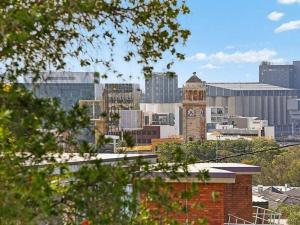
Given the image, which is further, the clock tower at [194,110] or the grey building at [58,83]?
the clock tower at [194,110]

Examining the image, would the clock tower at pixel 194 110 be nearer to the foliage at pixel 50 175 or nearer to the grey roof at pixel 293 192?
the grey roof at pixel 293 192

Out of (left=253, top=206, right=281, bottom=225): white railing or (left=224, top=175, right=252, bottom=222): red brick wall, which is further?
(left=224, top=175, right=252, bottom=222): red brick wall

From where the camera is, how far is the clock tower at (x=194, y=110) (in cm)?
11180

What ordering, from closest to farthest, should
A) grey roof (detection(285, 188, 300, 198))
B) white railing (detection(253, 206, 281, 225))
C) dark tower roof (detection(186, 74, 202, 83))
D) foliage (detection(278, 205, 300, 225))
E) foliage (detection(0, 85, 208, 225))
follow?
foliage (detection(0, 85, 208, 225)), white railing (detection(253, 206, 281, 225)), foliage (detection(278, 205, 300, 225)), grey roof (detection(285, 188, 300, 198)), dark tower roof (detection(186, 74, 202, 83))

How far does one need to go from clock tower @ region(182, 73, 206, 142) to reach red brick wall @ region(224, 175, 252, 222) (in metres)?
96.3

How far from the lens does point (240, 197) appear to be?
45.3 ft

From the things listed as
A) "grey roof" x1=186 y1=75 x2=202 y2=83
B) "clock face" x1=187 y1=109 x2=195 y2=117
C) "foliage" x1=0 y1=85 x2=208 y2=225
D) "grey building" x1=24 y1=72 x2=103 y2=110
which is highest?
"grey roof" x1=186 y1=75 x2=202 y2=83

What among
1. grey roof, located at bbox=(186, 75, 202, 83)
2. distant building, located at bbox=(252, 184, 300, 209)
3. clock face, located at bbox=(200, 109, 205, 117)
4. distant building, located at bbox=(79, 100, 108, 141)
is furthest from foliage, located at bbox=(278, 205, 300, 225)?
clock face, located at bbox=(200, 109, 205, 117)

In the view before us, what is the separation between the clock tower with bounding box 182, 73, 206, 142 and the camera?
367 feet

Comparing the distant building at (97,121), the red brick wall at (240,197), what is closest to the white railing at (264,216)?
the red brick wall at (240,197)

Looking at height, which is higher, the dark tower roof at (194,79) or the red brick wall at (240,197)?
the dark tower roof at (194,79)

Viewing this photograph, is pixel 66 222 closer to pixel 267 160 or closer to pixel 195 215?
pixel 195 215

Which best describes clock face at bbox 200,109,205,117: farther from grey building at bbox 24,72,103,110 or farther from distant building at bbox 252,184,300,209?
grey building at bbox 24,72,103,110

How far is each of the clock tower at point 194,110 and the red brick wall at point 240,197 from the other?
316ft
